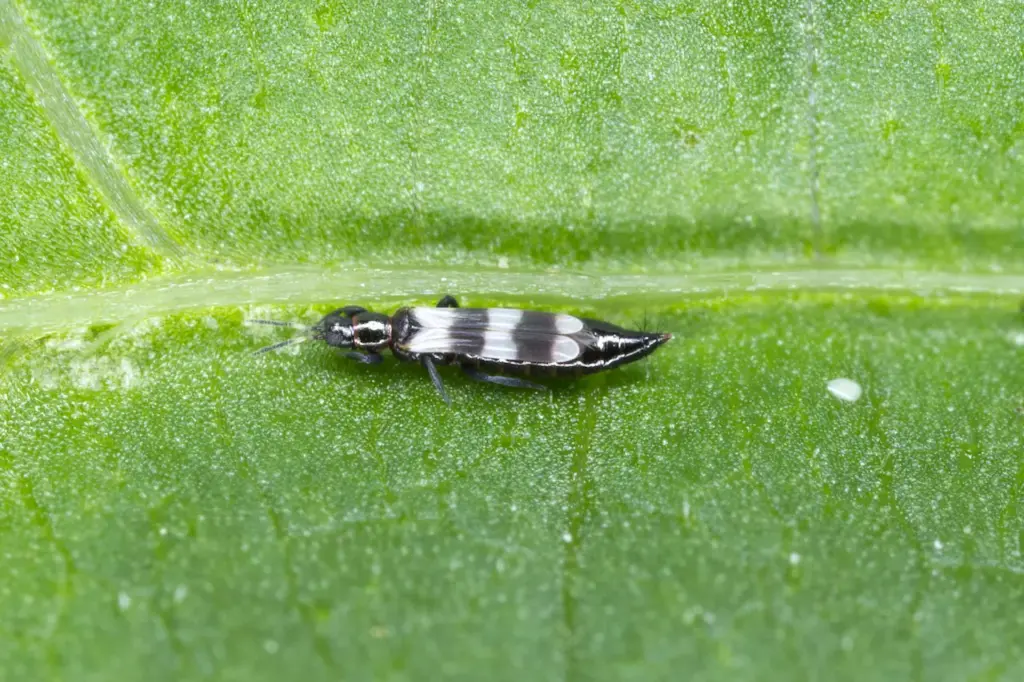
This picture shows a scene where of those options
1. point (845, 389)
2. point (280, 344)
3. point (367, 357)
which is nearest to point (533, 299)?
point (367, 357)

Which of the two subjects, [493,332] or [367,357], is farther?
[493,332]

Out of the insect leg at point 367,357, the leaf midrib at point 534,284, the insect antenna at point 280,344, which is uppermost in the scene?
the leaf midrib at point 534,284

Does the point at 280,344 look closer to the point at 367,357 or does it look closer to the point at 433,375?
the point at 367,357

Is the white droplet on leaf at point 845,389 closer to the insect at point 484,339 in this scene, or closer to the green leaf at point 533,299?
the green leaf at point 533,299

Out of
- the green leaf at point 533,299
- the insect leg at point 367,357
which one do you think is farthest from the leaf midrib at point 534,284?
the insect leg at point 367,357

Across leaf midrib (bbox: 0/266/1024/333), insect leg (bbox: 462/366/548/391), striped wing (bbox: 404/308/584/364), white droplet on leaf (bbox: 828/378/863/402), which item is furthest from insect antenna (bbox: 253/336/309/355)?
white droplet on leaf (bbox: 828/378/863/402)
